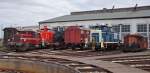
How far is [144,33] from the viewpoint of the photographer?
43969 millimetres

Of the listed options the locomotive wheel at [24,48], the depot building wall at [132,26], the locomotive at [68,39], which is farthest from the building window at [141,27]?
the locomotive wheel at [24,48]

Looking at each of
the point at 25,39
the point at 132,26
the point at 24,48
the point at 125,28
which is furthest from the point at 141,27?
the point at 24,48

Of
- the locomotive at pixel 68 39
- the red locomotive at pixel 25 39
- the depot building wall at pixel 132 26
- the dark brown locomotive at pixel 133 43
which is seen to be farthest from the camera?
the depot building wall at pixel 132 26

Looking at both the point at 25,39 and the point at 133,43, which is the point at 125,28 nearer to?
the point at 133,43

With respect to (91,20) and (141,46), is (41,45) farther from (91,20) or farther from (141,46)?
(91,20)

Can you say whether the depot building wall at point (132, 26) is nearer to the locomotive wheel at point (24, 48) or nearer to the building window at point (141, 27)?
the building window at point (141, 27)

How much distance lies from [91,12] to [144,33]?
20217 mm

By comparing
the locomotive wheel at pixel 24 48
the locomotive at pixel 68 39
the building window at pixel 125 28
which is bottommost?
the locomotive wheel at pixel 24 48

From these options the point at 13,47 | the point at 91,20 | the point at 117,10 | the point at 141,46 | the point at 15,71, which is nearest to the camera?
the point at 15,71

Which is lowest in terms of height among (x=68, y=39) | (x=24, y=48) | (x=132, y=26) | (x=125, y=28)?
(x=24, y=48)

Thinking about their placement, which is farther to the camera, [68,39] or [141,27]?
[141,27]

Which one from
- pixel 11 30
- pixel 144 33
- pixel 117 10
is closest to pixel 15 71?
pixel 11 30

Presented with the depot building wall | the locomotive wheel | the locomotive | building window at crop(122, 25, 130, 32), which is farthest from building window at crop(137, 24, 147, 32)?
the locomotive wheel

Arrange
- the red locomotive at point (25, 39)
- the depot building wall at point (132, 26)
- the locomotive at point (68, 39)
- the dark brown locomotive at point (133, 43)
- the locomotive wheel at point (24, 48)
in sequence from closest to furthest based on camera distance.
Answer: the dark brown locomotive at point (133, 43) < the locomotive at point (68, 39) < the locomotive wheel at point (24, 48) < the red locomotive at point (25, 39) < the depot building wall at point (132, 26)
